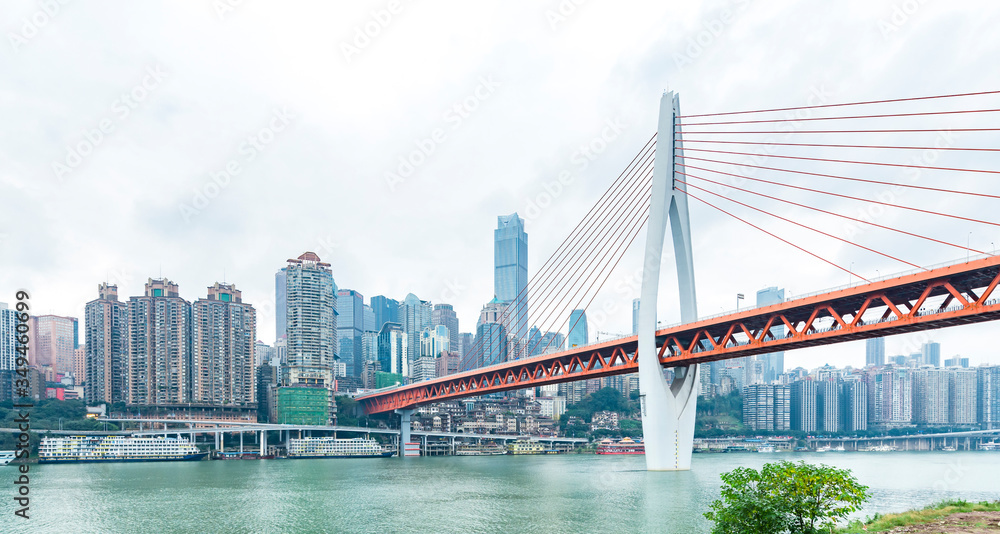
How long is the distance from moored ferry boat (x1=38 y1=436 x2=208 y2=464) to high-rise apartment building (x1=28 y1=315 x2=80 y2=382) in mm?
66257

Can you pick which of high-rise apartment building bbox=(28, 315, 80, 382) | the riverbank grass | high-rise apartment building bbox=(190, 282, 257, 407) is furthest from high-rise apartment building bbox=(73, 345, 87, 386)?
the riverbank grass

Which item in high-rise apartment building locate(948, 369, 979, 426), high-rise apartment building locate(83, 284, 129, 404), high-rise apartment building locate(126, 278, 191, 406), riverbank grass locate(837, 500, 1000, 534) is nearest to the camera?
riverbank grass locate(837, 500, 1000, 534)

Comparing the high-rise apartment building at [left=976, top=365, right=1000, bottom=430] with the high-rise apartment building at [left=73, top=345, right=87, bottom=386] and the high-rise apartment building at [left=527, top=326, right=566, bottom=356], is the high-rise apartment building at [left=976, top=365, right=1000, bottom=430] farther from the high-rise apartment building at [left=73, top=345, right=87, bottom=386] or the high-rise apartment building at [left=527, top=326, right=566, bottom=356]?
the high-rise apartment building at [left=73, top=345, right=87, bottom=386]

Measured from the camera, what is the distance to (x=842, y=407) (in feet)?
539

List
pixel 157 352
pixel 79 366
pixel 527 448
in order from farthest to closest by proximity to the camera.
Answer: pixel 79 366 < pixel 527 448 < pixel 157 352

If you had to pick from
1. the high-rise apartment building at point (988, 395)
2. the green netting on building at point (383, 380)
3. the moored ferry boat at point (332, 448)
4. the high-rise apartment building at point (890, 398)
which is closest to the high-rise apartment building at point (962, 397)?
the high-rise apartment building at point (988, 395)

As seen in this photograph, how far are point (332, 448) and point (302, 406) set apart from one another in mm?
17359

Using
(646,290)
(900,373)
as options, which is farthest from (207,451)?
(900,373)

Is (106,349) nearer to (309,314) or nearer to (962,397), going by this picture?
(309,314)

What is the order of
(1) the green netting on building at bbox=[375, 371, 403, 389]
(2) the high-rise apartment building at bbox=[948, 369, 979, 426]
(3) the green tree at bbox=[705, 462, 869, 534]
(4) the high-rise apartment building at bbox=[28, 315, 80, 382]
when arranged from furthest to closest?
(1) the green netting on building at bbox=[375, 371, 403, 389] → (2) the high-rise apartment building at bbox=[948, 369, 979, 426] → (4) the high-rise apartment building at bbox=[28, 315, 80, 382] → (3) the green tree at bbox=[705, 462, 869, 534]

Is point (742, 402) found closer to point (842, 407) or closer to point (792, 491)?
point (842, 407)

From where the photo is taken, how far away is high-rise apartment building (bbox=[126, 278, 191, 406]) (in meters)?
119

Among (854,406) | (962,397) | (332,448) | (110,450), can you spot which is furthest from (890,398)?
(110,450)

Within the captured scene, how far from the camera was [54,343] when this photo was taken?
500ft
